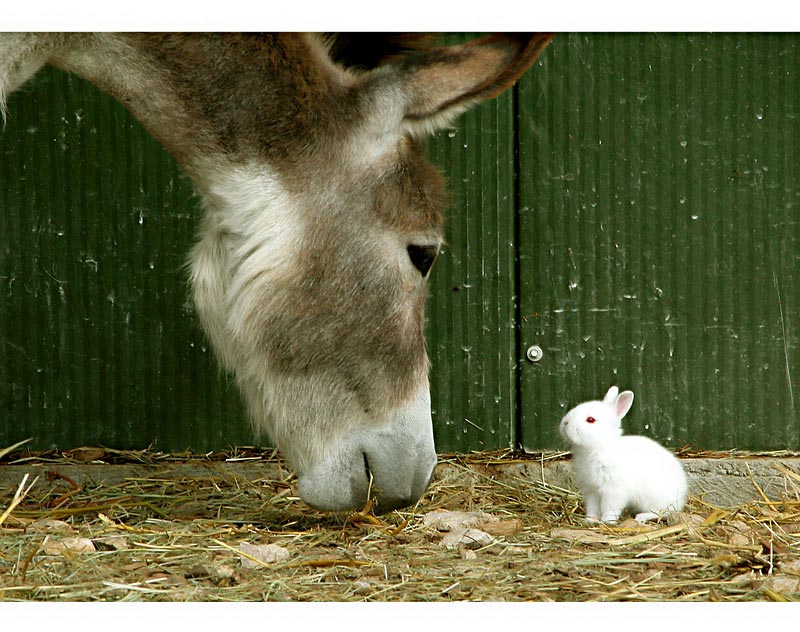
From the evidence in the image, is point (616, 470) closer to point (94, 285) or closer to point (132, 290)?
point (132, 290)

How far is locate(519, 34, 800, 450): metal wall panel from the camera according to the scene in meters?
4.14

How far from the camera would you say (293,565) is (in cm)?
263

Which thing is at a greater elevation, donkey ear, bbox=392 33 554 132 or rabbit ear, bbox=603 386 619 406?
donkey ear, bbox=392 33 554 132

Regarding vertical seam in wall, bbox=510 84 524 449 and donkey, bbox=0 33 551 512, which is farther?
vertical seam in wall, bbox=510 84 524 449

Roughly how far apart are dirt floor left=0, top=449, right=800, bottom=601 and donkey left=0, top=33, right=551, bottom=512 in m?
0.32

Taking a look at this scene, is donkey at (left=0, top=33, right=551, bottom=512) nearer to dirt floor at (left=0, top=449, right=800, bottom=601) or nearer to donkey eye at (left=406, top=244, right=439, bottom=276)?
donkey eye at (left=406, top=244, right=439, bottom=276)

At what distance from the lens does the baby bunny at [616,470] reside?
335cm

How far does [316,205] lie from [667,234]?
1930 millimetres

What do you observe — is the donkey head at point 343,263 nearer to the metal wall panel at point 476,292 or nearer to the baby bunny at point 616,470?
the baby bunny at point 616,470

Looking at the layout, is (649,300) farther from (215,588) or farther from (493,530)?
(215,588)

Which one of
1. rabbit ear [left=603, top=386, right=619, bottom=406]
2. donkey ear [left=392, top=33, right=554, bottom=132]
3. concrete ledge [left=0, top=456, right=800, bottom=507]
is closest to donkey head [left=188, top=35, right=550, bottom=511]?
donkey ear [left=392, top=33, right=554, bottom=132]

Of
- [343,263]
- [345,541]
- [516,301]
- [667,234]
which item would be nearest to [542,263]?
[516,301]

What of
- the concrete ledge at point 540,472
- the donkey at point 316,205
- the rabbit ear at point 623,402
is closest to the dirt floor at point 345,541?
the concrete ledge at point 540,472

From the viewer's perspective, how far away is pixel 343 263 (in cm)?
282
